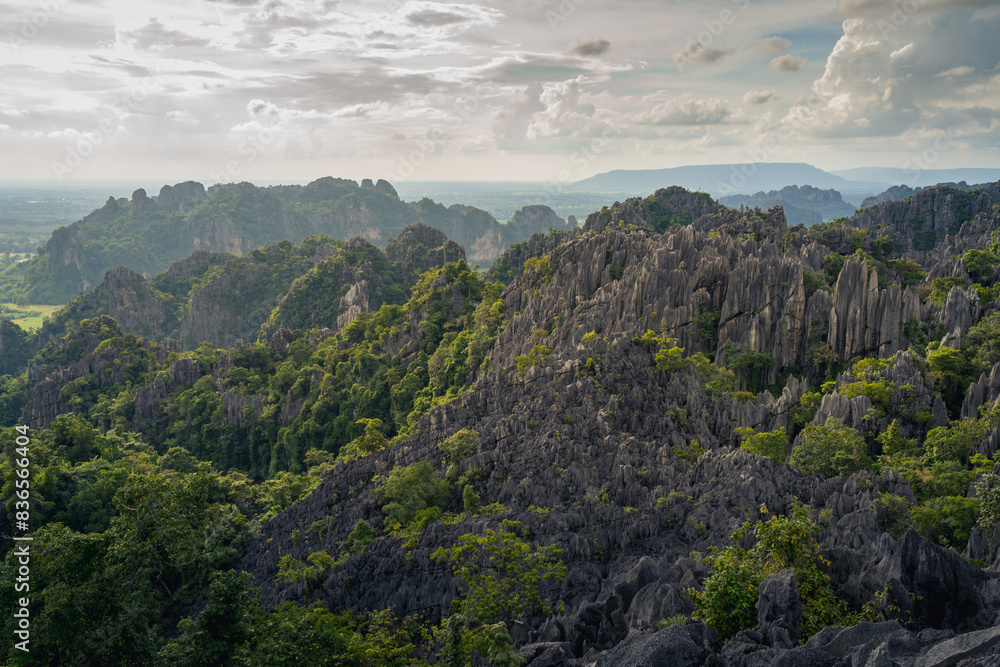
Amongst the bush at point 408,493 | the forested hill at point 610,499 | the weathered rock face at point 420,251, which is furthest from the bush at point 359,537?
the weathered rock face at point 420,251

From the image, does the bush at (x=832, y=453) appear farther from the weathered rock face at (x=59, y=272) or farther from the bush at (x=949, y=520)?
the weathered rock face at (x=59, y=272)

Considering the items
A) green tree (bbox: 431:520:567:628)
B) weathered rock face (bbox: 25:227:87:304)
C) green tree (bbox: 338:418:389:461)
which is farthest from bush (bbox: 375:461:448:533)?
weathered rock face (bbox: 25:227:87:304)

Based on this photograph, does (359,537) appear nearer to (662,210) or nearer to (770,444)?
(770,444)

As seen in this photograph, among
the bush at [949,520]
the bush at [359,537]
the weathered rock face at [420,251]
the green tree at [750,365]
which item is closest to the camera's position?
the bush at [949,520]

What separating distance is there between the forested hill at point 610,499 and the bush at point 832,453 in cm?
14

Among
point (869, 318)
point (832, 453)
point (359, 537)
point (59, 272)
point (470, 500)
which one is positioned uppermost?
point (869, 318)

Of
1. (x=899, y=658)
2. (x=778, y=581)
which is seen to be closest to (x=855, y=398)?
(x=778, y=581)

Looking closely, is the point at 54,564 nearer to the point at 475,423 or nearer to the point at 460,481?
the point at 460,481

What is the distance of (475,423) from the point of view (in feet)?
130

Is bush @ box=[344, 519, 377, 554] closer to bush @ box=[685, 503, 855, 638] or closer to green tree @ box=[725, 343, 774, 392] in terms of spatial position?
bush @ box=[685, 503, 855, 638]

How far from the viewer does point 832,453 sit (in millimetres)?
29094

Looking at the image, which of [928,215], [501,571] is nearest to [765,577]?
[501,571]

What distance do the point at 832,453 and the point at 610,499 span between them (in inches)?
435

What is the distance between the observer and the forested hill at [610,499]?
17.5 m
